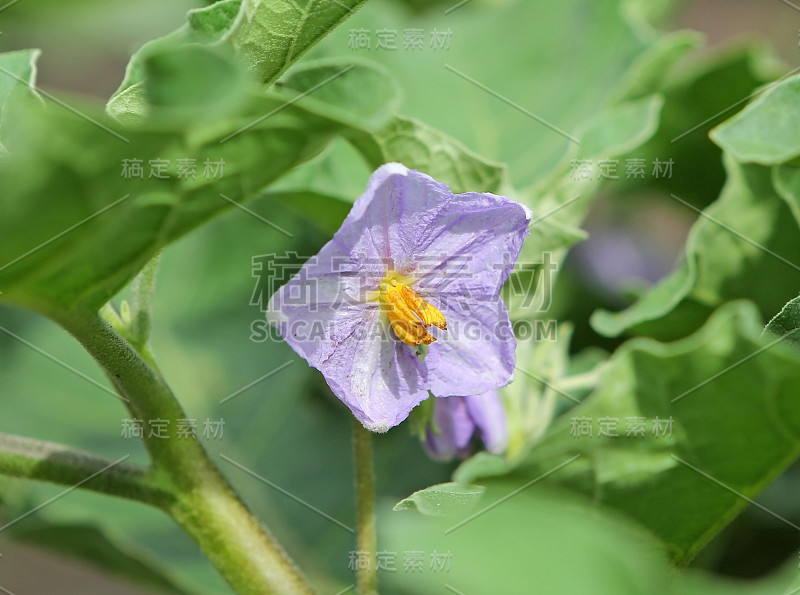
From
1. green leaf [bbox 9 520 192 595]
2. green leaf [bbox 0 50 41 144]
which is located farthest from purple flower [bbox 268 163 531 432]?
green leaf [bbox 9 520 192 595]

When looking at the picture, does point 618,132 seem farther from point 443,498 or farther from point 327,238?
point 443,498

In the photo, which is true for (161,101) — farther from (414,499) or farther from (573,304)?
(573,304)

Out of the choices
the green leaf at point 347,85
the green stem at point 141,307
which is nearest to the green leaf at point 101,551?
the green stem at point 141,307

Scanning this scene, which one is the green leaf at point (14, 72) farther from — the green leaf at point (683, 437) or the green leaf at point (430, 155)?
the green leaf at point (683, 437)

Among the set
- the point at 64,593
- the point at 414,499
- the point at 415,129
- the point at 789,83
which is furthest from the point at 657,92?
the point at 64,593

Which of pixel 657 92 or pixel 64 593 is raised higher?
pixel 657 92

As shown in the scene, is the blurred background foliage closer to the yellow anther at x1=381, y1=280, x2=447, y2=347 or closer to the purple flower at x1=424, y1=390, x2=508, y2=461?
the purple flower at x1=424, y1=390, x2=508, y2=461
